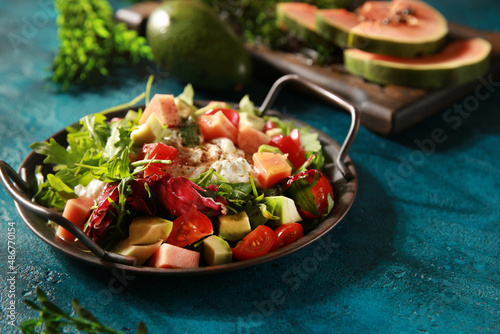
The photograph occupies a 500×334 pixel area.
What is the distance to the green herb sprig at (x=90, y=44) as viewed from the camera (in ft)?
9.49

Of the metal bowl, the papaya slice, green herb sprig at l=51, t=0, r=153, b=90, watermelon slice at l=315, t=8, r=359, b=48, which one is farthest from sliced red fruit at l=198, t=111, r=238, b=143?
green herb sprig at l=51, t=0, r=153, b=90

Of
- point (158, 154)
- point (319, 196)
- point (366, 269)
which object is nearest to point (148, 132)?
point (158, 154)

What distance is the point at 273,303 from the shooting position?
4.82ft

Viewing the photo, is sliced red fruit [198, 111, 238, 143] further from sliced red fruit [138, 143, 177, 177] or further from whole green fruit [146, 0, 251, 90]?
whole green fruit [146, 0, 251, 90]

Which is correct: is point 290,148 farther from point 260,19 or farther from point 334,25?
point 260,19

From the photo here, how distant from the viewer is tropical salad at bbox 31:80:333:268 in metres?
1.47

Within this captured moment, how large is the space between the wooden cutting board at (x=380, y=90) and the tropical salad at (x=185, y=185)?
22.5 inches

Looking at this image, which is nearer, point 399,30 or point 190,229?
point 190,229

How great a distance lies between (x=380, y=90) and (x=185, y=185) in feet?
4.50

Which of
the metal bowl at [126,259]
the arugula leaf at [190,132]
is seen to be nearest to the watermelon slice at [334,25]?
the metal bowl at [126,259]

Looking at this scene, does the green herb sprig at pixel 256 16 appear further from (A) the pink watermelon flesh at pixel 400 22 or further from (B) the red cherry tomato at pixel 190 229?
(B) the red cherry tomato at pixel 190 229

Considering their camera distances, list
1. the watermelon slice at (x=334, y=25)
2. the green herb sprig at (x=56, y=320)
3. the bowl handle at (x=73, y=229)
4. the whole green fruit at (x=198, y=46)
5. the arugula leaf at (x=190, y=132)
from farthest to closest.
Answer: the watermelon slice at (x=334, y=25) → the whole green fruit at (x=198, y=46) → the arugula leaf at (x=190, y=132) → the bowl handle at (x=73, y=229) → the green herb sprig at (x=56, y=320)

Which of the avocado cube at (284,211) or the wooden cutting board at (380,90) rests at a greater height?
the wooden cutting board at (380,90)

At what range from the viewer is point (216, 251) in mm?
1425
